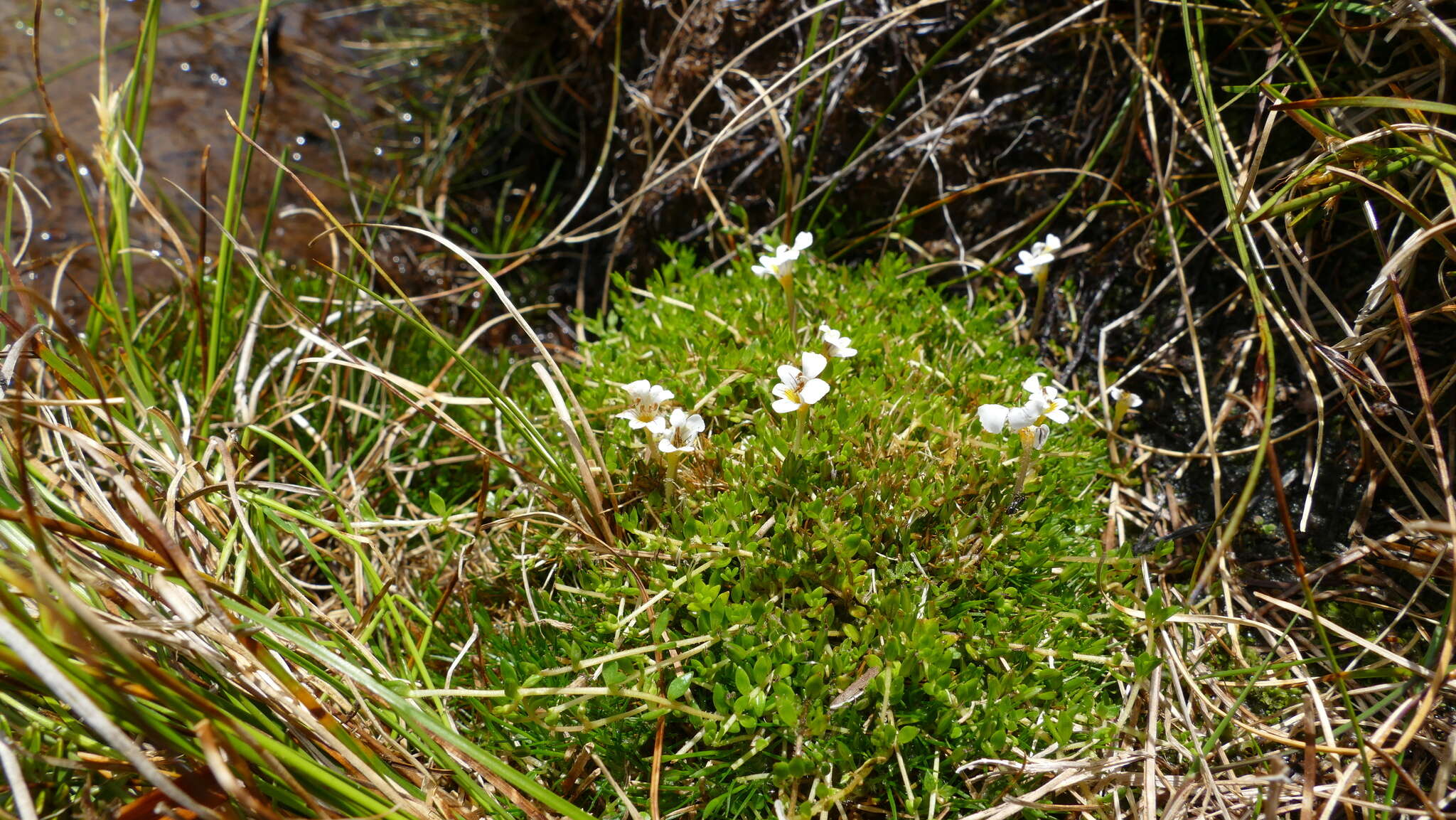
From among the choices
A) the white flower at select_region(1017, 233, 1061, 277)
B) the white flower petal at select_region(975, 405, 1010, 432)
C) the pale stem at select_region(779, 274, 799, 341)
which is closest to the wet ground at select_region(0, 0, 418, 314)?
the pale stem at select_region(779, 274, 799, 341)

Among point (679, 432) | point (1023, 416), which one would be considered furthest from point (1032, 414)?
point (679, 432)

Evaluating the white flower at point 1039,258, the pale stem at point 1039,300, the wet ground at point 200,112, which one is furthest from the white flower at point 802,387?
the wet ground at point 200,112

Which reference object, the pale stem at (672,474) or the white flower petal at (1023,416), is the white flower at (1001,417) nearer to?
the white flower petal at (1023,416)

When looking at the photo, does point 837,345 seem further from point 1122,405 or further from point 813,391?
point 1122,405

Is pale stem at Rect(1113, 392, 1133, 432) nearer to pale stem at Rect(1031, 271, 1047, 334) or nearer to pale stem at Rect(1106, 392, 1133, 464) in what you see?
pale stem at Rect(1106, 392, 1133, 464)

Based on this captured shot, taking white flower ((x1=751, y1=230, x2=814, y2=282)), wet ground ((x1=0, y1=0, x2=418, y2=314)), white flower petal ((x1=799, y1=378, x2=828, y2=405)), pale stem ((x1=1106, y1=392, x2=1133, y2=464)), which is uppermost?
wet ground ((x1=0, y1=0, x2=418, y2=314))
